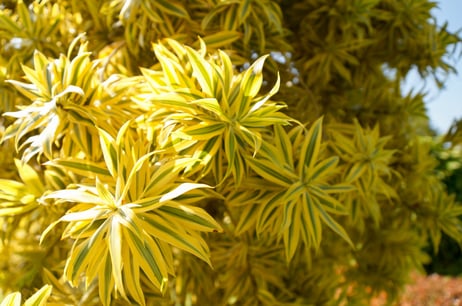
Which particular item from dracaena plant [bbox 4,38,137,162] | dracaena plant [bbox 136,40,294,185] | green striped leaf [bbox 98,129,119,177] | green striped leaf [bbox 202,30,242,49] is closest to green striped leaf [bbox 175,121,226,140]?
dracaena plant [bbox 136,40,294,185]

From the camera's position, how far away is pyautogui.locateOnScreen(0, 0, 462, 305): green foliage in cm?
101

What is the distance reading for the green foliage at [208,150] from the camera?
101 centimetres

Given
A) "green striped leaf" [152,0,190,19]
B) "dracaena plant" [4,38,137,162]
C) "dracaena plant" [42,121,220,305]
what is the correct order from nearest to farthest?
"dracaena plant" [42,121,220,305] < "dracaena plant" [4,38,137,162] < "green striped leaf" [152,0,190,19]

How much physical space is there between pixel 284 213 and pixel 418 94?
124cm

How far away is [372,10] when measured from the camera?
1820mm

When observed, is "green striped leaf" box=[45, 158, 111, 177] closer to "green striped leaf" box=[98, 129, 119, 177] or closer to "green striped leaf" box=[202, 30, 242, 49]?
"green striped leaf" box=[98, 129, 119, 177]

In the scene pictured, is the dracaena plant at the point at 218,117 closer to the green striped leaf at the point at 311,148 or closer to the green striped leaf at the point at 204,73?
the green striped leaf at the point at 204,73

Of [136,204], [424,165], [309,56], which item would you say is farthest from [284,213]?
[424,165]

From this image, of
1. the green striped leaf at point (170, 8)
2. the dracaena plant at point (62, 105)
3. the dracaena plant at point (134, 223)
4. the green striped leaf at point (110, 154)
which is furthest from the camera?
the green striped leaf at point (170, 8)

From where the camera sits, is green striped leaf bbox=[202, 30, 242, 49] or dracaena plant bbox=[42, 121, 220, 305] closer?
dracaena plant bbox=[42, 121, 220, 305]

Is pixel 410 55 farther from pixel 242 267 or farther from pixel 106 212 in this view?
pixel 106 212

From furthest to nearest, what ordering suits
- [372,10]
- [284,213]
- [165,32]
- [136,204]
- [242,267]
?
[372,10], [242,267], [165,32], [284,213], [136,204]

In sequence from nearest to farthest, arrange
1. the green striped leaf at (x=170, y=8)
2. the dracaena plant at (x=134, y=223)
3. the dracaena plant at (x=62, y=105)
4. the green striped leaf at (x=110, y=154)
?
the dracaena plant at (x=134, y=223), the green striped leaf at (x=110, y=154), the dracaena plant at (x=62, y=105), the green striped leaf at (x=170, y=8)

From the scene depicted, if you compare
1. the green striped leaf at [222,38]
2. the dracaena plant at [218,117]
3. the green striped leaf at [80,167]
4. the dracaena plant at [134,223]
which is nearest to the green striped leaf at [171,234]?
the dracaena plant at [134,223]
